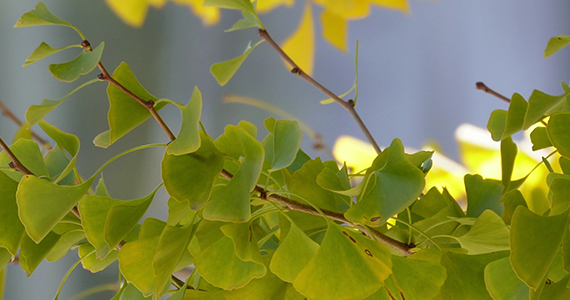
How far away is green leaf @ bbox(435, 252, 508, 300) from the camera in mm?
172

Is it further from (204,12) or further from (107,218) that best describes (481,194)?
(204,12)

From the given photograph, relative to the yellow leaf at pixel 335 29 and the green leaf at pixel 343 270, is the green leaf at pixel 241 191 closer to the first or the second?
the green leaf at pixel 343 270

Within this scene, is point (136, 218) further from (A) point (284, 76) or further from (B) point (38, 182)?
(A) point (284, 76)

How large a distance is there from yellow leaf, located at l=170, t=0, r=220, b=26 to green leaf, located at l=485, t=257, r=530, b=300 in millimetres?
597

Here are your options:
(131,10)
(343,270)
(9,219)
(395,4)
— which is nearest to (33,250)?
(9,219)

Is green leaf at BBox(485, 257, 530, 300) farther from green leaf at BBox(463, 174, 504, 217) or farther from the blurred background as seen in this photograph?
the blurred background

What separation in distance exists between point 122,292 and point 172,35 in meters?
0.54

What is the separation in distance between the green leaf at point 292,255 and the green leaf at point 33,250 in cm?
9

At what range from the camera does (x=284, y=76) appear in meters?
0.71

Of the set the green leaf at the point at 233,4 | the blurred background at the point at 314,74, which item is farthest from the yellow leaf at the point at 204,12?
the green leaf at the point at 233,4

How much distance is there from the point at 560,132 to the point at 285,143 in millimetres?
87

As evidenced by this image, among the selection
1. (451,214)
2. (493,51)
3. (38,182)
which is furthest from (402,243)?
(493,51)

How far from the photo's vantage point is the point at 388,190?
0.14 metres

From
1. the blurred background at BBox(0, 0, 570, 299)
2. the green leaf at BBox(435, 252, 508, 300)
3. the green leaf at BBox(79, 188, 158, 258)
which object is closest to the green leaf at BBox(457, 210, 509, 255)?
the green leaf at BBox(435, 252, 508, 300)
